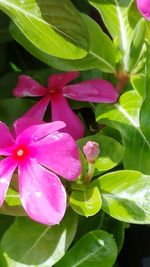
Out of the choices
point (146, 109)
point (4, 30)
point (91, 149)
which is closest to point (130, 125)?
point (146, 109)

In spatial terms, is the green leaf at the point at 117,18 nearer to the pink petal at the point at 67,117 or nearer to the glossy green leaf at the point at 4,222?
the pink petal at the point at 67,117

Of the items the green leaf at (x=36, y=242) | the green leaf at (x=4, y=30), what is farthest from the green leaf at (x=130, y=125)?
the green leaf at (x=4, y=30)

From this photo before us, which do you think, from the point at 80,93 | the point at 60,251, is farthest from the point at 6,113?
Answer: the point at 60,251

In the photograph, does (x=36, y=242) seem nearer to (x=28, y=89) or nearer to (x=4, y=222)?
(x=4, y=222)

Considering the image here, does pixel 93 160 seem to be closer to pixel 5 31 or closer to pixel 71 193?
pixel 71 193

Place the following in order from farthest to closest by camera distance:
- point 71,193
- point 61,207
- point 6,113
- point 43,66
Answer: point 43,66
point 6,113
point 71,193
point 61,207

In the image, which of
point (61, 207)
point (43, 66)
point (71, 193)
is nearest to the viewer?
point (61, 207)
